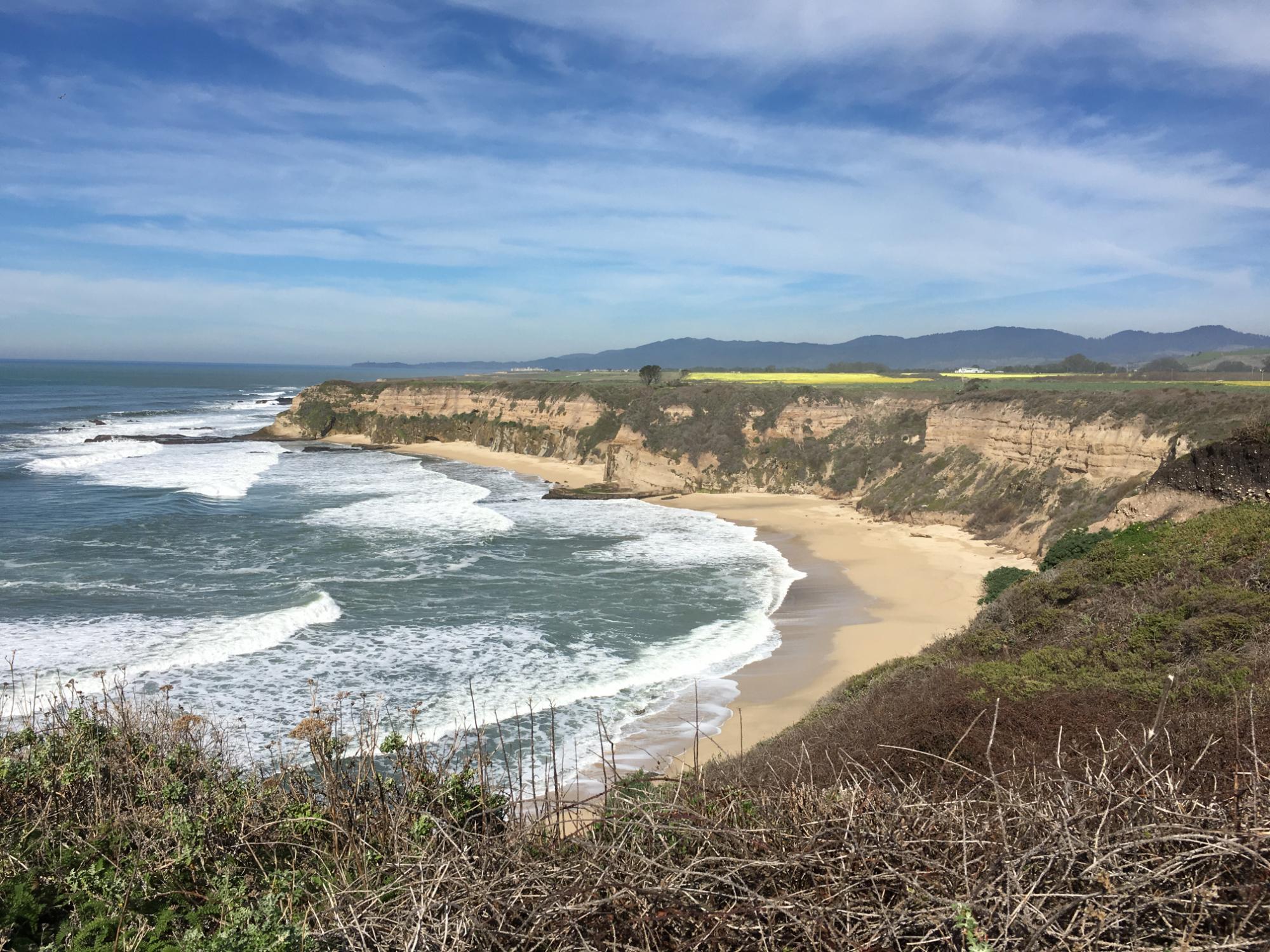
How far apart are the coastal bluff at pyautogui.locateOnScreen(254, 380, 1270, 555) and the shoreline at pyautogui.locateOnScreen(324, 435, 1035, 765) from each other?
2199 mm

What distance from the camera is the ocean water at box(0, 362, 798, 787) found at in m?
15.7

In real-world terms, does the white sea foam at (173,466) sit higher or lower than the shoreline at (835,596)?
higher

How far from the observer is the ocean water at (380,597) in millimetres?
15680

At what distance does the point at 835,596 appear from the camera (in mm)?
24203

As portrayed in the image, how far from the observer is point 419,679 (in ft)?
53.7

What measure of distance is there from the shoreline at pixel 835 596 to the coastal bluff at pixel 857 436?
7.22 feet

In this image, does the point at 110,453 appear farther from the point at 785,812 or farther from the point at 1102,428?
the point at 785,812

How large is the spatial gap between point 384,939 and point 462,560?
→ 973 inches

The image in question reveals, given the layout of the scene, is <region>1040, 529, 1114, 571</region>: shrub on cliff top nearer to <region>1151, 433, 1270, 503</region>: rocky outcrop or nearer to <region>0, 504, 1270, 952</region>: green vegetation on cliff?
<region>1151, 433, 1270, 503</region>: rocky outcrop

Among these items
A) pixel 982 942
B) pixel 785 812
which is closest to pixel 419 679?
pixel 785 812

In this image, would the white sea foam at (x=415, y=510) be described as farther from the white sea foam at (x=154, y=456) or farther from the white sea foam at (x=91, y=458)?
the white sea foam at (x=91, y=458)

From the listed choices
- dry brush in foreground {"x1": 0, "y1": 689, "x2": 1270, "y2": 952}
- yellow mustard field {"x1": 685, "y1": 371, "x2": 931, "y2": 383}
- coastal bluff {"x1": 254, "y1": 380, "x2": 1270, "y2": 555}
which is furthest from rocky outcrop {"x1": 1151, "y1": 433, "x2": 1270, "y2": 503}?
yellow mustard field {"x1": 685, "y1": 371, "x2": 931, "y2": 383}

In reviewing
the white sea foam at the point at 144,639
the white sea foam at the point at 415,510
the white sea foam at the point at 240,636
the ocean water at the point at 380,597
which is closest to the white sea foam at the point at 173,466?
the ocean water at the point at 380,597

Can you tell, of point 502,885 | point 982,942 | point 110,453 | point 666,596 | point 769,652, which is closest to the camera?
point 982,942
